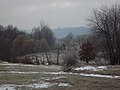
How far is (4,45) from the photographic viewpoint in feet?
276

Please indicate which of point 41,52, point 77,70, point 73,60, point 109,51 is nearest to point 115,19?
point 109,51

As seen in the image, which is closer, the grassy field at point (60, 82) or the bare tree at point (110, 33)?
the grassy field at point (60, 82)

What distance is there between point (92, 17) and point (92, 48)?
6.28m

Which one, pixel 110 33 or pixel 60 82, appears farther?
pixel 110 33

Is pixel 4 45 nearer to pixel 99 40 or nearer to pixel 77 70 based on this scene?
pixel 99 40

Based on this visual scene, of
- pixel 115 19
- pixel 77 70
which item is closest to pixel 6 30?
pixel 115 19

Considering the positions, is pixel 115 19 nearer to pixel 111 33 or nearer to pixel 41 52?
pixel 111 33

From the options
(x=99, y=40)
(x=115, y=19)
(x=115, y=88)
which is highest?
(x=115, y=19)

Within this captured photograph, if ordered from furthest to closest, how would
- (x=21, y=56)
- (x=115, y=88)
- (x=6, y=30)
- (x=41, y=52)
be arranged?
(x=6, y=30) < (x=41, y=52) < (x=21, y=56) < (x=115, y=88)

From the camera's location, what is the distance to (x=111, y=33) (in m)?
47.6

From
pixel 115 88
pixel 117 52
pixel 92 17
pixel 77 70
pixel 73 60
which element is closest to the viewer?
pixel 115 88

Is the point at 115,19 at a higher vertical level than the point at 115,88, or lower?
higher

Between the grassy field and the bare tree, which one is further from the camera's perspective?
the bare tree

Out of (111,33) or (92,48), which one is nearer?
(111,33)
